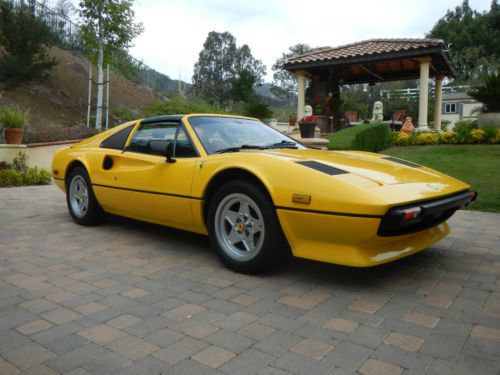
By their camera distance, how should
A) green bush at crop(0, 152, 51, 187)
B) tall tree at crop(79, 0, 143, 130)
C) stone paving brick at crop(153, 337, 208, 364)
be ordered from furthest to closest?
1. tall tree at crop(79, 0, 143, 130)
2. green bush at crop(0, 152, 51, 187)
3. stone paving brick at crop(153, 337, 208, 364)

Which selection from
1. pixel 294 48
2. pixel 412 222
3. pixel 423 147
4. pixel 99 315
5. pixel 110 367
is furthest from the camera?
pixel 294 48

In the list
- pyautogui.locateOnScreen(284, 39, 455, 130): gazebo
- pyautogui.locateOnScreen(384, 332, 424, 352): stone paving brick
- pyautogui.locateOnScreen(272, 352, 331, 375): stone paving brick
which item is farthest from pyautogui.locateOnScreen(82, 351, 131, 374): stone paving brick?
pyautogui.locateOnScreen(284, 39, 455, 130): gazebo

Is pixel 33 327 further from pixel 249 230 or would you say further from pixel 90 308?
pixel 249 230

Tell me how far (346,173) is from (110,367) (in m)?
1.81

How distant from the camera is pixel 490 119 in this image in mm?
11633

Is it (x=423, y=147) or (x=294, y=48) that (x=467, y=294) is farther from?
(x=294, y=48)

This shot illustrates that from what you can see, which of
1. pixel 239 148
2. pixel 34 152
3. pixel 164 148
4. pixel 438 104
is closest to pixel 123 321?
pixel 164 148

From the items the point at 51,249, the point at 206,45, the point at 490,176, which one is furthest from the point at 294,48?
the point at 51,249

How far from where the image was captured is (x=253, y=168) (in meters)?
2.96

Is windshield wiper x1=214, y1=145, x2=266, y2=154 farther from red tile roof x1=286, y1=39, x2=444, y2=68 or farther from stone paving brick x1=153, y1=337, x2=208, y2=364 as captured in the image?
red tile roof x1=286, y1=39, x2=444, y2=68

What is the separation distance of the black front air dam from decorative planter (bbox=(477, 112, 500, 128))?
991 cm

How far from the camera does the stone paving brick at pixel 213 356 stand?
1.86 meters

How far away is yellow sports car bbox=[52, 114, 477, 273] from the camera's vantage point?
2.59 meters

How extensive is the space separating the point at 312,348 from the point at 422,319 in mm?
730
